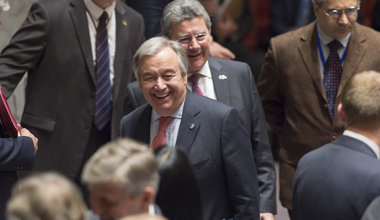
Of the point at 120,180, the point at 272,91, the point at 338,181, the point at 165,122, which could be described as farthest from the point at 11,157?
the point at 272,91

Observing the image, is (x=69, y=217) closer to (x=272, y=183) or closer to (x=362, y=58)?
(x=272, y=183)

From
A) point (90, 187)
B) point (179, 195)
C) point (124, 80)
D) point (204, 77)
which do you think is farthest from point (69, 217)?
point (124, 80)

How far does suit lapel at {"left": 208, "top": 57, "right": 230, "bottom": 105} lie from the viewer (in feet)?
13.9

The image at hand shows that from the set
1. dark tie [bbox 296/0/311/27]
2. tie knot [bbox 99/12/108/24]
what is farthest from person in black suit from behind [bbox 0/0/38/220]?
dark tie [bbox 296/0/311/27]

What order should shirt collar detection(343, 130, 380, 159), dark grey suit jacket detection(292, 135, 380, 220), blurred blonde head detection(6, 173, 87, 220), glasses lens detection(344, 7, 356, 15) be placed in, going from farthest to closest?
glasses lens detection(344, 7, 356, 15) < shirt collar detection(343, 130, 380, 159) < dark grey suit jacket detection(292, 135, 380, 220) < blurred blonde head detection(6, 173, 87, 220)

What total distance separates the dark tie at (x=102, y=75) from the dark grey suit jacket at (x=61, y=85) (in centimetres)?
4

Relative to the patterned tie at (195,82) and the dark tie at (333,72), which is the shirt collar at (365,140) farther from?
the dark tie at (333,72)

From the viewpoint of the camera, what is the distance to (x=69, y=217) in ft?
7.54

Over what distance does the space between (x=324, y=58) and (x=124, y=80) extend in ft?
4.09

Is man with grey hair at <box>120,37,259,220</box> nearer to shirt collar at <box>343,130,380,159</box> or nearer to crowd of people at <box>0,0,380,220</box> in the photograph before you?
crowd of people at <box>0,0,380,220</box>

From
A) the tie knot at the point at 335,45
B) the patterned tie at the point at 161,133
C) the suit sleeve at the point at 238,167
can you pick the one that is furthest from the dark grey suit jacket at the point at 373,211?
the tie knot at the point at 335,45

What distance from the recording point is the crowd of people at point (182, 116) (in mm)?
2566

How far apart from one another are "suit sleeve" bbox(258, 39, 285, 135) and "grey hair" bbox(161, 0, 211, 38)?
751 mm

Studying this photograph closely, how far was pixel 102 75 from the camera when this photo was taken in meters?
4.89
